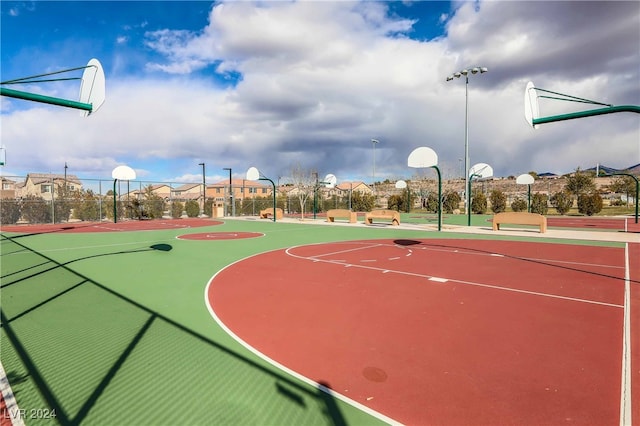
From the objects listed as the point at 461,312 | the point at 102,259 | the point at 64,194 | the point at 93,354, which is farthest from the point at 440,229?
the point at 64,194

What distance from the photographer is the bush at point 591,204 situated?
1205 inches

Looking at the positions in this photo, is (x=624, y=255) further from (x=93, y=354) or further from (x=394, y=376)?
(x=93, y=354)

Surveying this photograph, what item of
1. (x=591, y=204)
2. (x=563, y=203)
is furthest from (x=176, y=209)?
(x=591, y=204)

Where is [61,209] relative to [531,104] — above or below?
below

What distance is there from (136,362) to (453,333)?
4.20 metres

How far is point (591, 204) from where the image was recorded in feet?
101

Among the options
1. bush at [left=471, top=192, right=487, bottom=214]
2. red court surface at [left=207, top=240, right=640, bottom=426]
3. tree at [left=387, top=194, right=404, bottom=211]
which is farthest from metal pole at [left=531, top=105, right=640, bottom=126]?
tree at [left=387, top=194, right=404, bottom=211]

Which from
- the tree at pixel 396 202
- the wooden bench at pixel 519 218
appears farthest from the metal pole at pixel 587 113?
the tree at pixel 396 202

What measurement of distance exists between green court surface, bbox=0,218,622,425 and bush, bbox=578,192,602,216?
35319 mm

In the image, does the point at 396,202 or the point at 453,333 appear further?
the point at 396,202

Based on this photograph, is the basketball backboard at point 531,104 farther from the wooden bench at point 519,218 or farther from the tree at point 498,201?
the tree at point 498,201

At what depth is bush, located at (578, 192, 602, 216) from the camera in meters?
30.6

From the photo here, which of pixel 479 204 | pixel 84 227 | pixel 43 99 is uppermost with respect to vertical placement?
pixel 43 99

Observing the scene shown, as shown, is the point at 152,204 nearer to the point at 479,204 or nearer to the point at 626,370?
the point at 626,370
